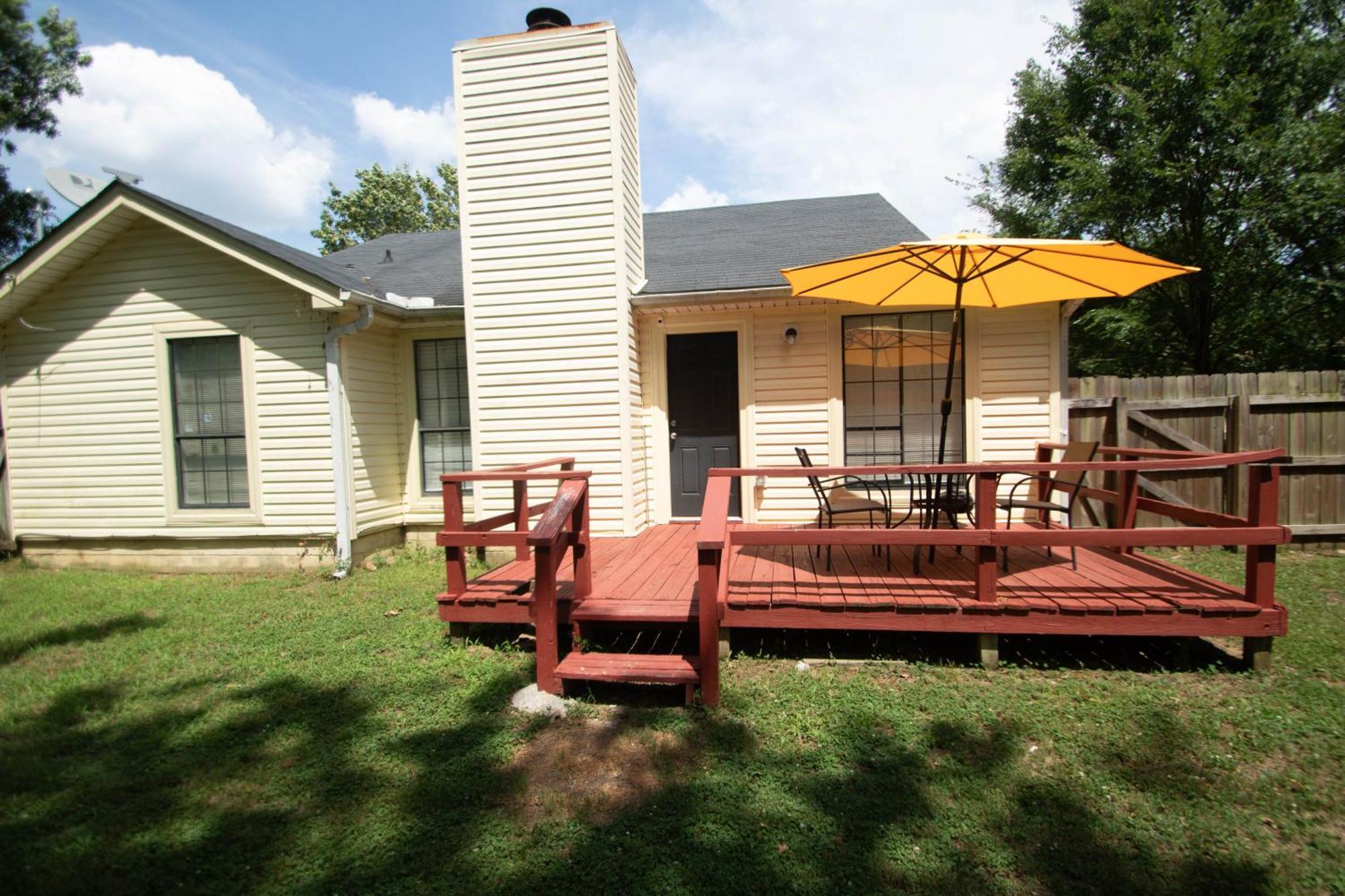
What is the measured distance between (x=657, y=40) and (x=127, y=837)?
920cm

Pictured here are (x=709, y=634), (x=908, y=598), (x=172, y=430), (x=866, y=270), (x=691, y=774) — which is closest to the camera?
(x=691, y=774)

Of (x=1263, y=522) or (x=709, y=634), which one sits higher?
(x=1263, y=522)

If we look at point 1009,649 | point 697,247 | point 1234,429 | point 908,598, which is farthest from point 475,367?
point 1234,429

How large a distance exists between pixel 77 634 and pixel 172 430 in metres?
2.72

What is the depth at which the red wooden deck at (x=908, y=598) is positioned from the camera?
377 cm

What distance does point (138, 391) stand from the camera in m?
7.02

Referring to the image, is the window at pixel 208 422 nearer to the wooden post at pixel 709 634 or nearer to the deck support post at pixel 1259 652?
the wooden post at pixel 709 634

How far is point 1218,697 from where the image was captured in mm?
3504

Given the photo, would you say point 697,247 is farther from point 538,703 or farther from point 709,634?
point 538,703

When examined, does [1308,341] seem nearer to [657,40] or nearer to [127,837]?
[657,40]

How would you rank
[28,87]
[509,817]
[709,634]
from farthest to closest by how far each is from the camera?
[28,87]
[709,634]
[509,817]

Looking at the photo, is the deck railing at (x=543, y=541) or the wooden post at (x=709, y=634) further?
the deck railing at (x=543, y=541)

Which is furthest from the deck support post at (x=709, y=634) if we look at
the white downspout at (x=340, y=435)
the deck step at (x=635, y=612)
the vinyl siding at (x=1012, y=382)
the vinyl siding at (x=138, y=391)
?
the vinyl siding at (x=138, y=391)

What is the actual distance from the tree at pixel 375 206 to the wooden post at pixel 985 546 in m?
31.1
